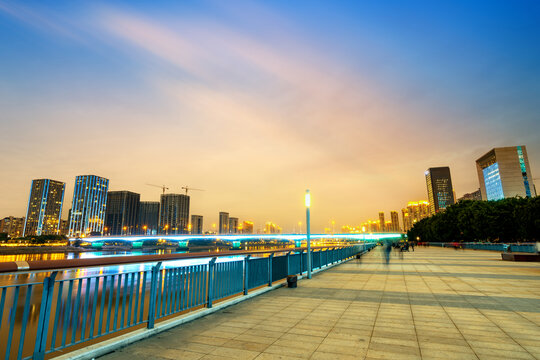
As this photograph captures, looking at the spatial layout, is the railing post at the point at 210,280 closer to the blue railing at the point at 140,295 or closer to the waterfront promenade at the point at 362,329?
the blue railing at the point at 140,295

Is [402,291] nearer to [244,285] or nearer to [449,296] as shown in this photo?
[449,296]

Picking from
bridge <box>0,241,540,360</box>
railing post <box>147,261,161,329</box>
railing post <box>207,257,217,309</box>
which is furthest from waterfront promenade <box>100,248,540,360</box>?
railing post <box>207,257,217,309</box>

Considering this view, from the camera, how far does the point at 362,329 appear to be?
6.11 metres

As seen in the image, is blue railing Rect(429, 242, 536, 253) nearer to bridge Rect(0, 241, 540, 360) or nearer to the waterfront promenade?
bridge Rect(0, 241, 540, 360)

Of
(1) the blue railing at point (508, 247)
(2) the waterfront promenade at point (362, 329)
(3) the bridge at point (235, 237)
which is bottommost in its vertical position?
(2) the waterfront promenade at point (362, 329)

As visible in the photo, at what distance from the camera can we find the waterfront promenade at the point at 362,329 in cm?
488

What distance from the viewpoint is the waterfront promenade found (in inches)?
192

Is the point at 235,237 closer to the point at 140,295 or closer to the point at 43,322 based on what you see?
the point at 140,295

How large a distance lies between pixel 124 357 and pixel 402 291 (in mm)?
9209

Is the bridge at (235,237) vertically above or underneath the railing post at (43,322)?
above

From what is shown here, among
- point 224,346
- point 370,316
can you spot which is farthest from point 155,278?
point 370,316

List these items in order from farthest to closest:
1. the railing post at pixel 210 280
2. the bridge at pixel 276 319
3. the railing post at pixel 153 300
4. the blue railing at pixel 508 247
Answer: the blue railing at pixel 508 247, the railing post at pixel 210 280, the railing post at pixel 153 300, the bridge at pixel 276 319

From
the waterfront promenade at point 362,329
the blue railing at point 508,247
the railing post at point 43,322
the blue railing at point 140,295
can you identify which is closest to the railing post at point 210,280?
the blue railing at point 140,295

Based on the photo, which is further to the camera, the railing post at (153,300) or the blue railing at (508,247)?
the blue railing at (508,247)
